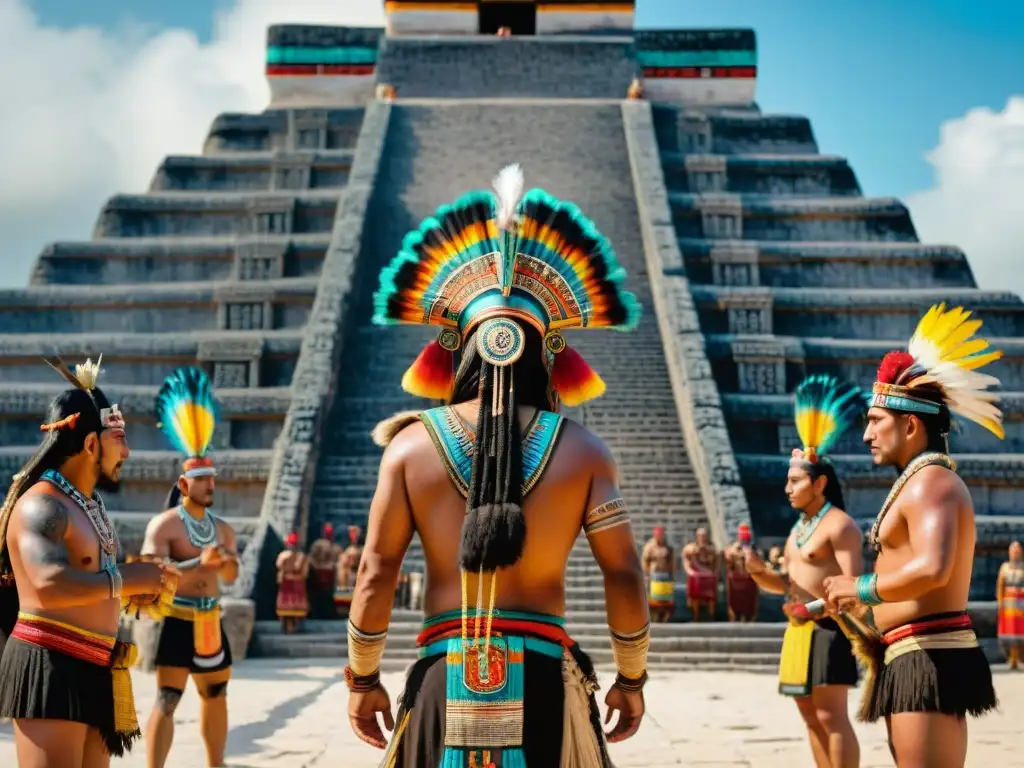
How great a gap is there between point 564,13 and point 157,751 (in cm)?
2445

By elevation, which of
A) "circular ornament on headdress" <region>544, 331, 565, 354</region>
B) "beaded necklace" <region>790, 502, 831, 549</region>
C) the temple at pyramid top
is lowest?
"circular ornament on headdress" <region>544, 331, 565, 354</region>

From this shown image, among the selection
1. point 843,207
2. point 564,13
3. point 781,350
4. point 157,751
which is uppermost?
point 564,13

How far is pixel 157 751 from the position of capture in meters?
5.84

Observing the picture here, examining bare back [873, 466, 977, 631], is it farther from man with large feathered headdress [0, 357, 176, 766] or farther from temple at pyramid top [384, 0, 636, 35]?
temple at pyramid top [384, 0, 636, 35]

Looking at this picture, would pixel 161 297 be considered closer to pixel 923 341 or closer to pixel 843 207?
pixel 843 207

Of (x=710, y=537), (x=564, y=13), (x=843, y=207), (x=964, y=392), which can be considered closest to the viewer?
(x=964, y=392)

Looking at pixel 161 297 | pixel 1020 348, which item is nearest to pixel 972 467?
pixel 1020 348

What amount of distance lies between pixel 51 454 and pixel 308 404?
10.9m

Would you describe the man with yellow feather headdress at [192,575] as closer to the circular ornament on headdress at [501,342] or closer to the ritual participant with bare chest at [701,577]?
the circular ornament on headdress at [501,342]

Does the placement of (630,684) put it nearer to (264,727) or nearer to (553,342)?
(553,342)

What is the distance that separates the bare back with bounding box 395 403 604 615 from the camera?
3234mm

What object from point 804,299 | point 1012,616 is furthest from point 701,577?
point 804,299

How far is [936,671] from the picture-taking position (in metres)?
3.93

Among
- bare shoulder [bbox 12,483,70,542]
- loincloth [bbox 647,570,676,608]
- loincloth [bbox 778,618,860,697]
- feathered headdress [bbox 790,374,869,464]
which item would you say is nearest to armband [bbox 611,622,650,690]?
bare shoulder [bbox 12,483,70,542]
